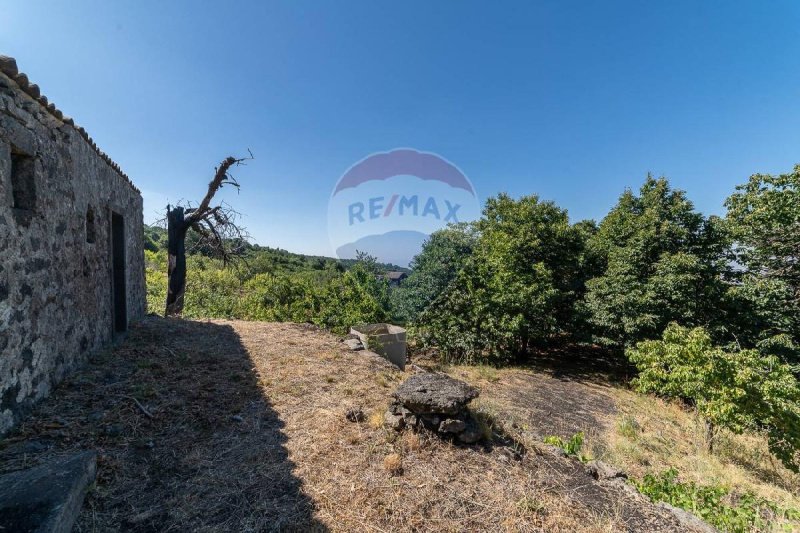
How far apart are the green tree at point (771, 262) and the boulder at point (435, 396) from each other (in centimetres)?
1074

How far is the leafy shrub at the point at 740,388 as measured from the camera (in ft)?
17.2

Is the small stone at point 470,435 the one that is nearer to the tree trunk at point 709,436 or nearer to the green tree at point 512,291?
the tree trunk at point 709,436

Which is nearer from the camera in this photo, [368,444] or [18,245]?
[18,245]

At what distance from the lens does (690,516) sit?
2.68 meters

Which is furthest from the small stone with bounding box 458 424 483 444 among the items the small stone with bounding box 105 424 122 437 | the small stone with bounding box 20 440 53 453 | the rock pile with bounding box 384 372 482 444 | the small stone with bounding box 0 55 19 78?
the small stone with bounding box 0 55 19 78

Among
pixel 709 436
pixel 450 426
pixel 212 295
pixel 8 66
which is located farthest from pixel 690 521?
pixel 212 295

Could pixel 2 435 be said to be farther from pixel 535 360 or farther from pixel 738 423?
pixel 535 360

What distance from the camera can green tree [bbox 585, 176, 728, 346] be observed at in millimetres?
9367

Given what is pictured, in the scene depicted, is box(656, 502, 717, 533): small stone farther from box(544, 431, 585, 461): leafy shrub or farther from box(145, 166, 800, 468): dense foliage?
box(145, 166, 800, 468): dense foliage

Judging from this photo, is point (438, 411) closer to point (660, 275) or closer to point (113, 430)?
point (113, 430)

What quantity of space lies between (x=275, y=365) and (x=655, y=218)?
11.5 meters

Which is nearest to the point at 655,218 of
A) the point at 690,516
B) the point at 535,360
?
the point at 535,360

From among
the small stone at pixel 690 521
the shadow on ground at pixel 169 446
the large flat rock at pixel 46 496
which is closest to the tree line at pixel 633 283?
the small stone at pixel 690 521

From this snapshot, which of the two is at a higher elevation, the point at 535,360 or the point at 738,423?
the point at 738,423
